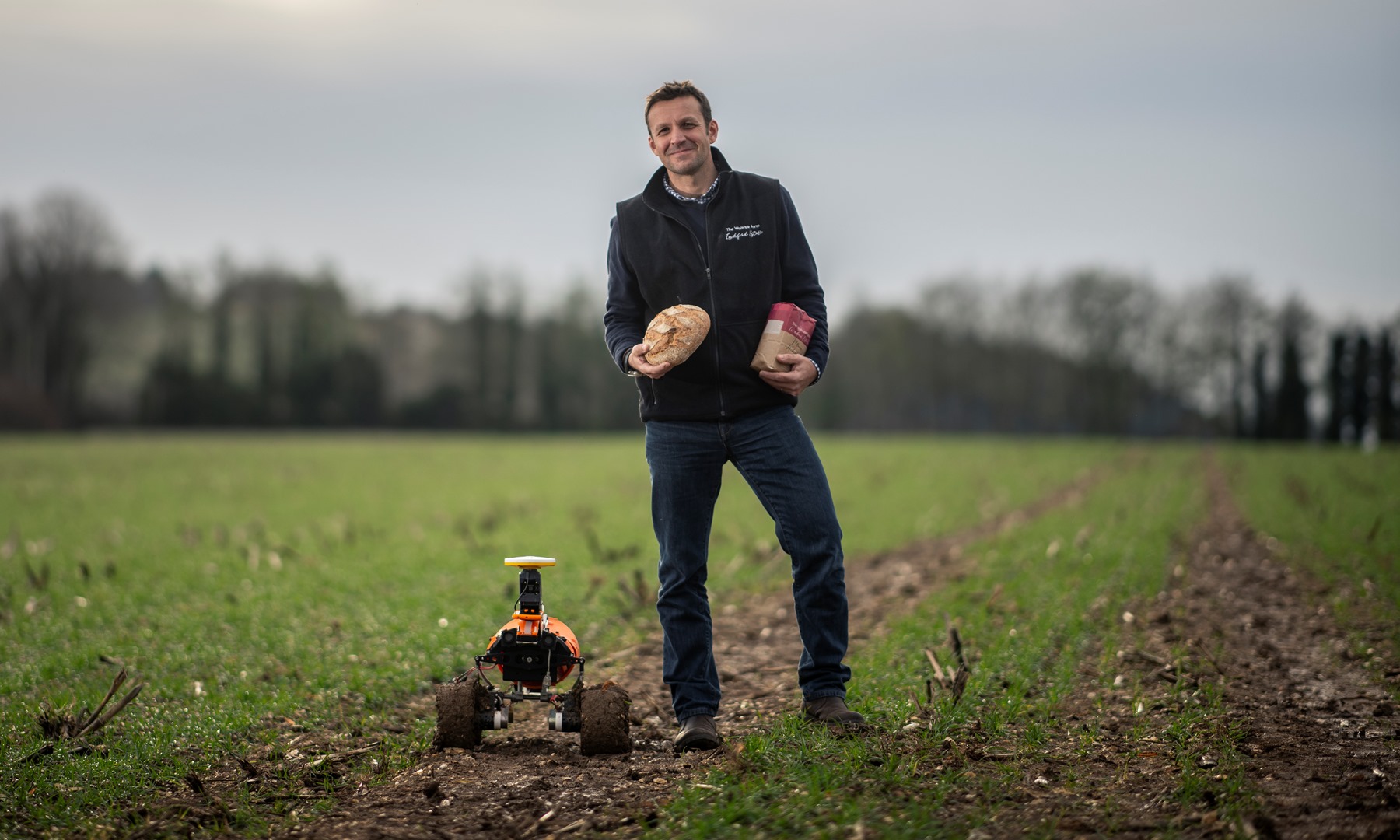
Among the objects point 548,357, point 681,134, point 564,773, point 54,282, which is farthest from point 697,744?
point 548,357

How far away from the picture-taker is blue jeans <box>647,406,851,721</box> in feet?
15.6

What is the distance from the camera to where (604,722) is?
4586 mm

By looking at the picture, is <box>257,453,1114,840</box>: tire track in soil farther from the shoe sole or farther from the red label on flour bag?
the red label on flour bag

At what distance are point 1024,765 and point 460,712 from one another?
102 inches

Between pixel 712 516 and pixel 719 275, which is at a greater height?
pixel 719 275

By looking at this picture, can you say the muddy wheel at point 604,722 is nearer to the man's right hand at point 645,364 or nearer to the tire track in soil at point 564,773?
the tire track in soil at point 564,773

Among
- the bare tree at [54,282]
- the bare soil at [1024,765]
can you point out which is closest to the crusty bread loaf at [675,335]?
the bare soil at [1024,765]

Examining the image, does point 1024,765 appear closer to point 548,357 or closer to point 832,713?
point 832,713

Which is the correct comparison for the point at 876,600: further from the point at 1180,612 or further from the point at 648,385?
the point at 648,385

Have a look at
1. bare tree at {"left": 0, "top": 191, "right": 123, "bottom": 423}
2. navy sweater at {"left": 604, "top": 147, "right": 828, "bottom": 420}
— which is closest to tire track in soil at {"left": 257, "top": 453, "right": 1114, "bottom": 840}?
navy sweater at {"left": 604, "top": 147, "right": 828, "bottom": 420}

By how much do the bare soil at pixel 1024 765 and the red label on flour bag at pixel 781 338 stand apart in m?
1.79

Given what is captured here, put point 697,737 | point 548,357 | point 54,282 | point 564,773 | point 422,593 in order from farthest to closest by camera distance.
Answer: point 548,357
point 54,282
point 422,593
point 697,737
point 564,773

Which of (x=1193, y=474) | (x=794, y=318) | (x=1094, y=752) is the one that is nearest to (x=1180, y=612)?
(x=1094, y=752)

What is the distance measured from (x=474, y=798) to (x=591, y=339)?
8319cm
